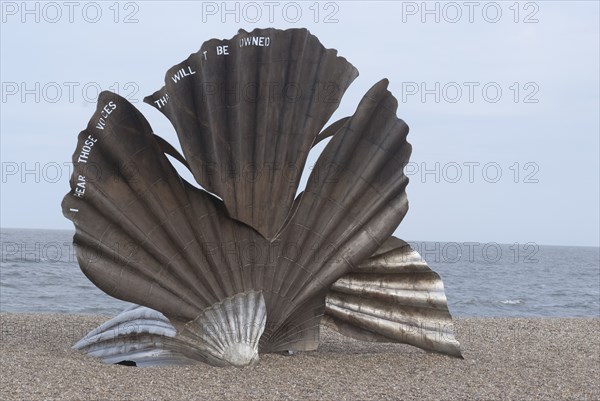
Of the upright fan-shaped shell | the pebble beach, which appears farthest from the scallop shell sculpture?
the pebble beach

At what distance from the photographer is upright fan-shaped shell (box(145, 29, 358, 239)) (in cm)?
780

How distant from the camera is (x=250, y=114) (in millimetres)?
7828

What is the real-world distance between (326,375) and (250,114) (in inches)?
96.9

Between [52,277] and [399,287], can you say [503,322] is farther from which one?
[52,277]

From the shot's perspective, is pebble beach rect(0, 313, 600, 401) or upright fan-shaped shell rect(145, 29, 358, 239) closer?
pebble beach rect(0, 313, 600, 401)

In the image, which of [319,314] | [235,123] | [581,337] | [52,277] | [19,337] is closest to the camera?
[235,123]

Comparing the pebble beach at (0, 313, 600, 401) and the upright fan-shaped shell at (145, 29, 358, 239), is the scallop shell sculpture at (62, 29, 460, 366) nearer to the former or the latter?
the upright fan-shaped shell at (145, 29, 358, 239)

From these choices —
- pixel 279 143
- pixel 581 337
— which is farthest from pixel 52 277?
pixel 279 143

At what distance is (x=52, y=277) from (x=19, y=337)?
20640 millimetres

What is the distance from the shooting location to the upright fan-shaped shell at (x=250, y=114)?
7.80 m

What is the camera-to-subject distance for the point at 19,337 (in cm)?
1002

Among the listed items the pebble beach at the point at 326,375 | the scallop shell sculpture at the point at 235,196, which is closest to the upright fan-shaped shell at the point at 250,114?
the scallop shell sculpture at the point at 235,196

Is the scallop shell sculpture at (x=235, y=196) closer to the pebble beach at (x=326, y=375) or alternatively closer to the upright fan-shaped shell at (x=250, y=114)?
the upright fan-shaped shell at (x=250, y=114)

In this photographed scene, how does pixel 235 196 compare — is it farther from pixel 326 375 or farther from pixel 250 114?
pixel 326 375
